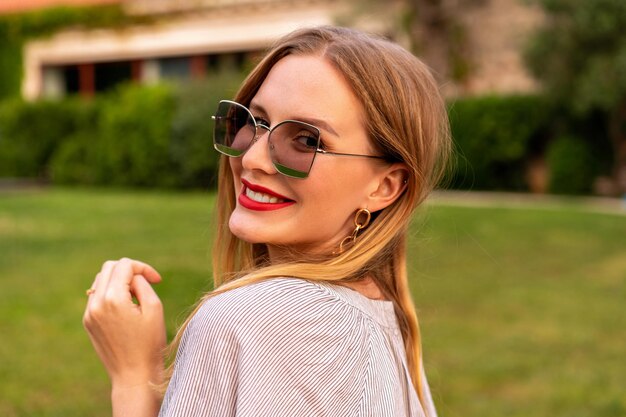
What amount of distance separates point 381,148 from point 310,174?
0.14 m

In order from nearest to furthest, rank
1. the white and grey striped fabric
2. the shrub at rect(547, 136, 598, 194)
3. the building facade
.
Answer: the white and grey striped fabric, the shrub at rect(547, 136, 598, 194), the building facade

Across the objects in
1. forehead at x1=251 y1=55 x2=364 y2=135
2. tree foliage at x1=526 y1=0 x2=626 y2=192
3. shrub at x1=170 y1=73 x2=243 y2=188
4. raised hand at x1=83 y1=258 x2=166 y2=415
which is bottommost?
shrub at x1=170 y1=73 x2=243 y2=188

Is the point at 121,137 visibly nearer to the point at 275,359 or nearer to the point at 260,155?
the point at 260,155

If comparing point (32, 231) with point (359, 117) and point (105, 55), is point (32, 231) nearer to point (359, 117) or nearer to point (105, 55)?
point (359, 117)

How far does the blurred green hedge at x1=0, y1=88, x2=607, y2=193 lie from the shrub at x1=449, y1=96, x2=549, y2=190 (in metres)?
0.02

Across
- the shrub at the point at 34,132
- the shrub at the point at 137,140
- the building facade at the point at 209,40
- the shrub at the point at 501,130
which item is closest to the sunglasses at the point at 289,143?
the shrub at the point at 501,130

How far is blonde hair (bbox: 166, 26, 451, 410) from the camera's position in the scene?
1454 millimetres

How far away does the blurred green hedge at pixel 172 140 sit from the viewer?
1759 centimetres

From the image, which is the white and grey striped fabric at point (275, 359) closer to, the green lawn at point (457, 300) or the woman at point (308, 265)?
the woman at point (308, 265)

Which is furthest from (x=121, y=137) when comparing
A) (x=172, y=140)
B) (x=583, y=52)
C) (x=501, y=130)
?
(x=583, y=52)

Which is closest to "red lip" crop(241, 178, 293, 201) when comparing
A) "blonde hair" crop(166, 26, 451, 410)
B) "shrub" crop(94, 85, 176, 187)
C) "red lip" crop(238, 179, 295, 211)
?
"red lip" crop(238, 179, 295, 211)

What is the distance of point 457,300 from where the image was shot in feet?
24.9

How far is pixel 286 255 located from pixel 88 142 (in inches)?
799

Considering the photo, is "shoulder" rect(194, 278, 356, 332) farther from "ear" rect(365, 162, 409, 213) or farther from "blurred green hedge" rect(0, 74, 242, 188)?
"blurred green hedge" rect(0, 74, 242, 188)
